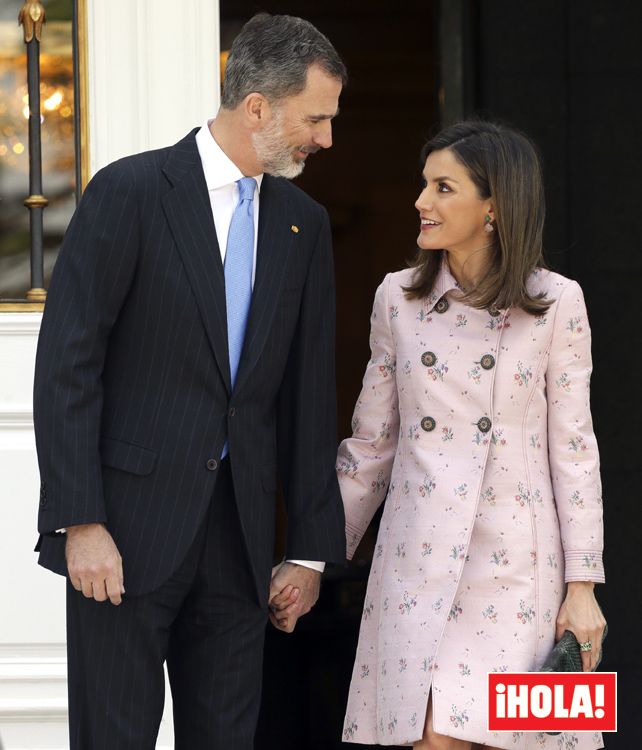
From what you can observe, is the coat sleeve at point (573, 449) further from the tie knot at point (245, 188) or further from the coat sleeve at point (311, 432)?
the tie knot at point (245, 188)

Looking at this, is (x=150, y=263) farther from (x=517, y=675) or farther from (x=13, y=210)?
(x=13, y=210)

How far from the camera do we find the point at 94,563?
2.64m

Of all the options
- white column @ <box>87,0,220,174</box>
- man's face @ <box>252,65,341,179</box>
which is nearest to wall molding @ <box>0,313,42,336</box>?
white column @ <box>87,0,220,174</box>

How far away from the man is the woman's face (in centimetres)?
25

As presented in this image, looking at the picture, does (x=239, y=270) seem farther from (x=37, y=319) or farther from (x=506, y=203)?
(x=37, y=319)

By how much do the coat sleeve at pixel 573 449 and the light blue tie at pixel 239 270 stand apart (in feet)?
2.07

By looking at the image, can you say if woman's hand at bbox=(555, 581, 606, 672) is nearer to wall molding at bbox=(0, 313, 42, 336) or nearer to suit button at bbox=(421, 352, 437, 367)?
suit button at bbox=(421, 352, 437, 367)

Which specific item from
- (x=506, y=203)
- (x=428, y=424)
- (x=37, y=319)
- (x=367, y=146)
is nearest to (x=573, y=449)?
(x=428, y=424)

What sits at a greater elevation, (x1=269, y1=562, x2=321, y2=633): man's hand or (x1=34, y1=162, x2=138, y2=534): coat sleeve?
(x1=34, y1=162, x2=138, y2=534): coat sleeve

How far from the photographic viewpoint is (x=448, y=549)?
2.87m

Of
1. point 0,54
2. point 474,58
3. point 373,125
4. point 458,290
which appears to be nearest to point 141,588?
point 458,290

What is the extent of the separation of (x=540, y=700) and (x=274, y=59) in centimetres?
136

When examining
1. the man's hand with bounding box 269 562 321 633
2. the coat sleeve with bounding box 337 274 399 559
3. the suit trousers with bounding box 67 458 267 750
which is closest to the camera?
the suit trousers with bounding box 67 458 267 750

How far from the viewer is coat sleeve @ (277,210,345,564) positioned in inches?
116
